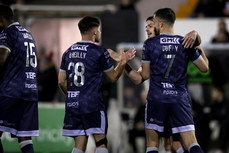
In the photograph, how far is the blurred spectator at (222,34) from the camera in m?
15.1

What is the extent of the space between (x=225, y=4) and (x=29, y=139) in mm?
11109

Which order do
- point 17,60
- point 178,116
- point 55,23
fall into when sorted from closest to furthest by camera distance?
Result: point 178,116 → point 17,60 → point 55,23

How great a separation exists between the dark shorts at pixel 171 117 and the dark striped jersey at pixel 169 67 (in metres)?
0.09

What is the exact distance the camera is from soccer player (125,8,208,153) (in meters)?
7.51

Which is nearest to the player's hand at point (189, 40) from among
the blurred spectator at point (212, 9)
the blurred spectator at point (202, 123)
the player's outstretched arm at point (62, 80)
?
the player's outstretched arm at point (62, 80)

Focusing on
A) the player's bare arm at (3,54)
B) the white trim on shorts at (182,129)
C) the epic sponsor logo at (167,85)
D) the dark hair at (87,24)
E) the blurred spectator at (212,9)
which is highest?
the blurred spectator at (212,9)

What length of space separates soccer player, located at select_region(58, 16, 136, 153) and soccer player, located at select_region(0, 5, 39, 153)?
597 mm

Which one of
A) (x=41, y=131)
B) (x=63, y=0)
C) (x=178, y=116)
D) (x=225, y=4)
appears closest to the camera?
(x=178, y=116)

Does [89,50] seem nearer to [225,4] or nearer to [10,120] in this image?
[10,120]

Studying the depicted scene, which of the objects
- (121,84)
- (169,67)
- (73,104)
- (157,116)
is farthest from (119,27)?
(157,116)

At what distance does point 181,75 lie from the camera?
25.0 ft

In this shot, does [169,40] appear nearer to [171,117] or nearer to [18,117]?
[171,117]

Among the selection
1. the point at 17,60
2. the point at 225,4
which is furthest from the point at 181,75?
the point at 225,4

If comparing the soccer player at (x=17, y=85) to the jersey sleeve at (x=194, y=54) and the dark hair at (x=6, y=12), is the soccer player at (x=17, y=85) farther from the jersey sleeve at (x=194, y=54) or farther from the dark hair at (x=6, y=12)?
the jersey sleeve at (x=194, y=54)
